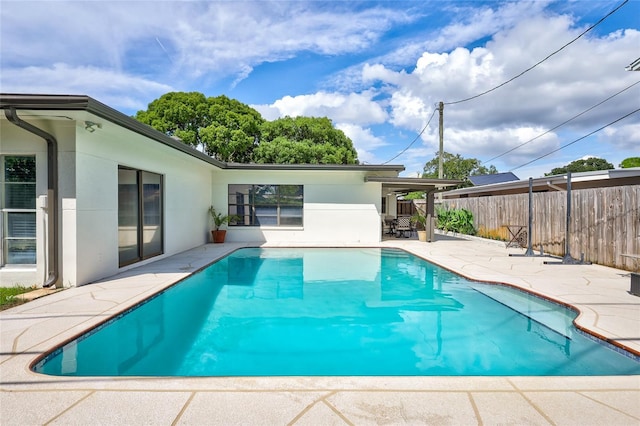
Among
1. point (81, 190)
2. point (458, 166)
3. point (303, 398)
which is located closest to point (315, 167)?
point (81, 190)

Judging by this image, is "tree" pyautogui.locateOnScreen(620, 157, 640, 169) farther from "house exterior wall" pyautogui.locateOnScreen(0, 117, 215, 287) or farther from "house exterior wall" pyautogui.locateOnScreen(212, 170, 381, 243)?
"house exterior wall" pyautogui.locateOnScreen(0, 117, 215, 287)

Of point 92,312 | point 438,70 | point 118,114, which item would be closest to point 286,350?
point 92,312

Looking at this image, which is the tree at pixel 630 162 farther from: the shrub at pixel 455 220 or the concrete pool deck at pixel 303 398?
the concrete pool deck at pixel 303 398

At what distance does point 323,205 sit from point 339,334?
8862 millimetres

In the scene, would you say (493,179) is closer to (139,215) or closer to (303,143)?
(303,143)

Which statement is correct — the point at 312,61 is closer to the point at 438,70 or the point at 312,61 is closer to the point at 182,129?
the point at 438,70

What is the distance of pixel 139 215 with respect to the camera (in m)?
7.86

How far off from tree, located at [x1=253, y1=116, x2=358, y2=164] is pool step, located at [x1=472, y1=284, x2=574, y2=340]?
1854cm

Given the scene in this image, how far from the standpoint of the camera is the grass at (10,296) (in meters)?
4.62

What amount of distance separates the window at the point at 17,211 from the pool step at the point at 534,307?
805cm

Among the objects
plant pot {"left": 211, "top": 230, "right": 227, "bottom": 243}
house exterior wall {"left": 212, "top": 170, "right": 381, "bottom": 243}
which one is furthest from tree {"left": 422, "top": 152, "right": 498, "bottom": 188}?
plant pot {"left": 211, "top": 230, "right": 227, "bottom": 243}

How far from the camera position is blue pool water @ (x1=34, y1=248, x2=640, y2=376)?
131 inches

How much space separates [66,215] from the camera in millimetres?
5656

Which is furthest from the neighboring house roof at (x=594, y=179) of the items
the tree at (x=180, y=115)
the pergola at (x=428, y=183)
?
the tree at (x=180, y=115)
